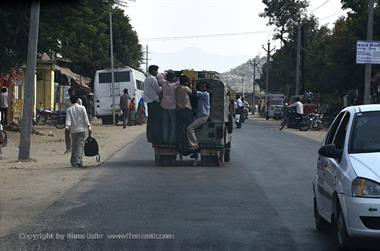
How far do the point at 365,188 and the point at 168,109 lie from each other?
1034 centimetres

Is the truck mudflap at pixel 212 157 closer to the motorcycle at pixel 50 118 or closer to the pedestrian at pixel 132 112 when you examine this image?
the motorcycle at pixel 50 118

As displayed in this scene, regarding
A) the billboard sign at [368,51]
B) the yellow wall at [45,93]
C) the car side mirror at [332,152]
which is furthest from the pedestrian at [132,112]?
the car side mirror at [332,152]

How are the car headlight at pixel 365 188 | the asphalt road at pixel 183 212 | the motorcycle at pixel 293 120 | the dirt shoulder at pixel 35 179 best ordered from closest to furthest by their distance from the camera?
1. the car headlight at pixel 365 188
2. the asphalt road at pixel 183 212
3. the dirt shoulder at pixel 35 179
4. the motorcycle at pixel 293 120

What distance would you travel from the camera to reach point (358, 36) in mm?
42812

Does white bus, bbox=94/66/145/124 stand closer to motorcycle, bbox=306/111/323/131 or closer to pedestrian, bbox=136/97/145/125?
pedestrian, bbox=136/97/145/125

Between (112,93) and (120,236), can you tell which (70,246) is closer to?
(120,236)

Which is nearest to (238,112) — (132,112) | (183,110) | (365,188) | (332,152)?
(132,112)

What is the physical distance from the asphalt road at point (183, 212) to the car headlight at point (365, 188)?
1.28 metres

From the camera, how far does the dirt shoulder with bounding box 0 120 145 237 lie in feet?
36.1

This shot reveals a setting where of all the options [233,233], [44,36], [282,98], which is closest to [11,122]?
[44,36]

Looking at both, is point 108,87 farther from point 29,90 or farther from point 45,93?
point 29,90

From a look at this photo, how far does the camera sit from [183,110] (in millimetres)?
17422

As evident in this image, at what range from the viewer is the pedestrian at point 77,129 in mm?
17766

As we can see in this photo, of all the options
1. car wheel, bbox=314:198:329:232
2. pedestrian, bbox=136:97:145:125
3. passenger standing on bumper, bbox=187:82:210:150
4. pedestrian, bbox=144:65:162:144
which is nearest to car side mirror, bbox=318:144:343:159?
car wheel, bbox=314:198:329:232
